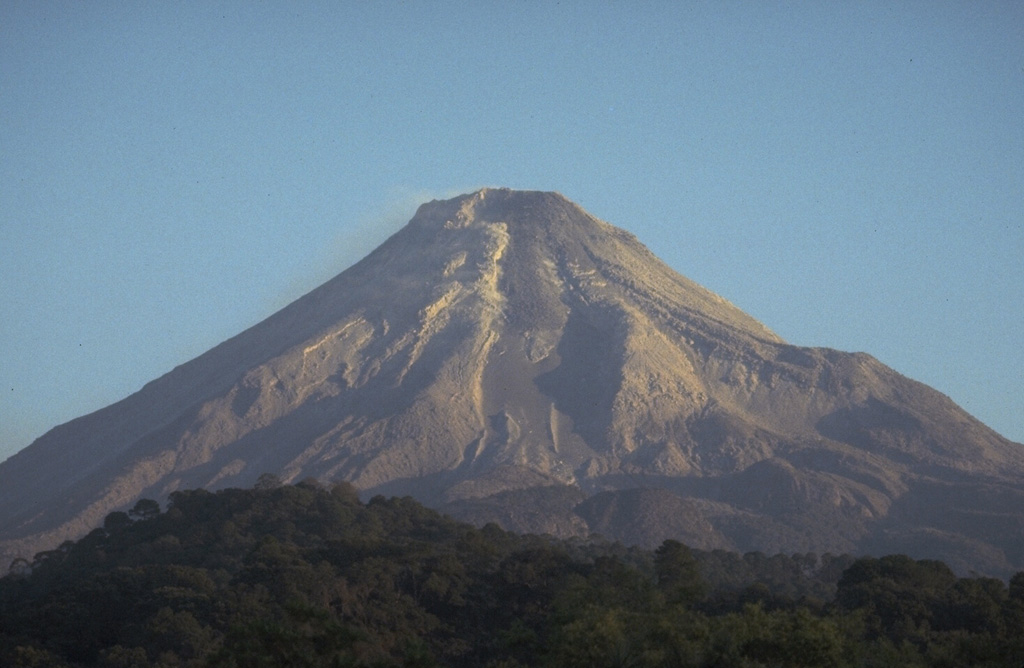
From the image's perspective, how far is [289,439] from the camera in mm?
193750

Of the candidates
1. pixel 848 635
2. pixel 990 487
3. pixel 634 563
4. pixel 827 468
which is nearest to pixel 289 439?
pixel 827 468

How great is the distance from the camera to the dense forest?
1725 inches

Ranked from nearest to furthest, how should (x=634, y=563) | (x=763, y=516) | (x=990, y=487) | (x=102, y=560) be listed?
(x=102, y=560) < (x=634, y=563) < (x=763, y=516) < (x=990, y=487)

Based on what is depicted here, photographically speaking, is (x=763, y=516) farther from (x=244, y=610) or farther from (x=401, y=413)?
(x=244, y=610)

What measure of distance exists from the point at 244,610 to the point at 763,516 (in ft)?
376

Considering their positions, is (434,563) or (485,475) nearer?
(434,563)

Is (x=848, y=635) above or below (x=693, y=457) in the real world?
above

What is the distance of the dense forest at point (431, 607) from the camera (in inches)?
1725

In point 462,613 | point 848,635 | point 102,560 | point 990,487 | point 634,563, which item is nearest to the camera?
point 848,635

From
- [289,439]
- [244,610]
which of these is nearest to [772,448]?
[289,439]

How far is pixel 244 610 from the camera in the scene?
207ft

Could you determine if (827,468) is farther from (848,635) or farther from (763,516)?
(848,635)

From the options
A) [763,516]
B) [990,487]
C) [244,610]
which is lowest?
[990,487]

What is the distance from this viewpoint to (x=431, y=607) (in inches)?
→ 2778
